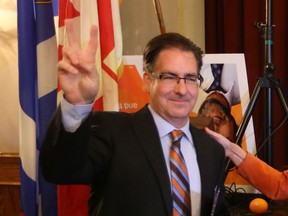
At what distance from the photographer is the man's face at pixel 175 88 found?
1066 mm

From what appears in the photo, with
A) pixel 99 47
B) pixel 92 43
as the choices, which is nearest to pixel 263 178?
pixel 99 47

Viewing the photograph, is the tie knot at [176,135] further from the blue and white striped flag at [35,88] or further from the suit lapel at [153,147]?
the blue and white striped flag at [35,88]

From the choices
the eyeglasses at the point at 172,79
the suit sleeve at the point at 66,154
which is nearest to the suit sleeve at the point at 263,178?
the eyeglasses at the point at 172,79

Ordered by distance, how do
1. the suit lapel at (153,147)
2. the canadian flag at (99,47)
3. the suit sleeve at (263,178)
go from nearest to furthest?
the suit lapel at (153,147)
the suit sleeve at (263,178)
the canadian flag at (99,47)

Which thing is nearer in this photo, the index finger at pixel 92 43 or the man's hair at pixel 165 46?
the index finger at pixel 92 43

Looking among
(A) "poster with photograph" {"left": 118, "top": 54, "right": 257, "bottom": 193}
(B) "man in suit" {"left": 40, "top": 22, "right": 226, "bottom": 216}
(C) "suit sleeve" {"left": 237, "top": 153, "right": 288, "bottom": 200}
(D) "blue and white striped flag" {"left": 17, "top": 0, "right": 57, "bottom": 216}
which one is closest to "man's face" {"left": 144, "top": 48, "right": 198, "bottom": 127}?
(B) "man in suit" {"left": 40, "top": 22, "right": 226, "bottom": 216}

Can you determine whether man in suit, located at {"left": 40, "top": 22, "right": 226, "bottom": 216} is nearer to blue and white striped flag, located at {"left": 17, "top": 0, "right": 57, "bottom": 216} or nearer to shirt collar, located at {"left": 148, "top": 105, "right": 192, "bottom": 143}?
shirt collar, located at {"left": 148, "top": 105, "right": 192, "bottom": 143}

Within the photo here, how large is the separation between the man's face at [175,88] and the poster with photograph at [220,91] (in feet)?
3.24

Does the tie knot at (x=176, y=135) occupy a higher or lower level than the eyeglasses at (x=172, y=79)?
lower

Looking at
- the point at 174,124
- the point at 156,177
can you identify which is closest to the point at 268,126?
the point at 174,124

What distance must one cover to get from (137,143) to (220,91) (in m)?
1.15

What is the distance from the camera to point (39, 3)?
5.52 feet

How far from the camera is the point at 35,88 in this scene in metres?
1.71

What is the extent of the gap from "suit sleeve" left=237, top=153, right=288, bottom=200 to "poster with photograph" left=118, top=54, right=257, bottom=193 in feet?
1.69
